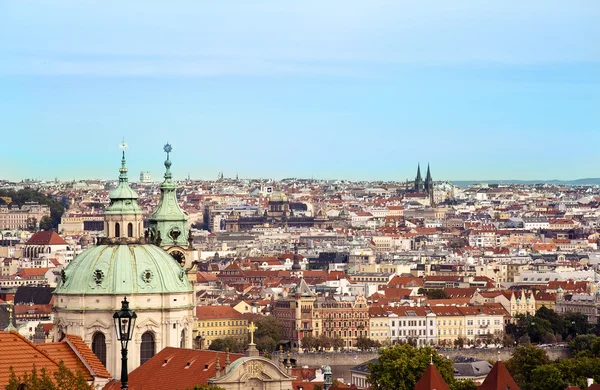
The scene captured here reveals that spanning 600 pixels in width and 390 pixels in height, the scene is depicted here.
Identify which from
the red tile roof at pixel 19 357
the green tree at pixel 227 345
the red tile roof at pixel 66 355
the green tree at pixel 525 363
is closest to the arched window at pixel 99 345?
the red tile roof at pixel 66 355

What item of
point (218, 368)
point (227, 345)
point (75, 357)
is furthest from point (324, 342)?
point (75, 357)

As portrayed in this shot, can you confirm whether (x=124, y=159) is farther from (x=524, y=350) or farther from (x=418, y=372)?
(x=524, y=350)

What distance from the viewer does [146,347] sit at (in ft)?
157

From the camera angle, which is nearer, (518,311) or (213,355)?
(213,355)

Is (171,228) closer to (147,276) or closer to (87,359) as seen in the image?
(147,276)

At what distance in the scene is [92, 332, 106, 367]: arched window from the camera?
4719cm

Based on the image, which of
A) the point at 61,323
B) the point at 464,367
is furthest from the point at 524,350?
the point at 61,323

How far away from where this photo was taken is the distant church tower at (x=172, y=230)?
199 feet

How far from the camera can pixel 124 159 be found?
180 ft

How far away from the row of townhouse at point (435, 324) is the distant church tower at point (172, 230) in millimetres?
50358

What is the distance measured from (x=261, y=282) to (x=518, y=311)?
81.8 feet

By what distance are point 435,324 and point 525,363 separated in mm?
48402

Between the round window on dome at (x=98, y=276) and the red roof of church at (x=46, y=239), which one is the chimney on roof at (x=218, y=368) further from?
the red roof of church at (x=46, y=239)

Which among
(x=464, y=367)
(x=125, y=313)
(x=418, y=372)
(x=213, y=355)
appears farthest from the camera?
(x=464, y=367)
